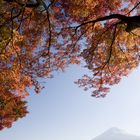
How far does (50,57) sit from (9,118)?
902cm

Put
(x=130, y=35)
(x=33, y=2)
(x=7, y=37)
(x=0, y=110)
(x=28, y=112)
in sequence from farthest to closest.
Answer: (x=28, y=112)
(x=0, y=110)
(x=130, y=35)
(x=33, y=2)
(x=7, y=37)

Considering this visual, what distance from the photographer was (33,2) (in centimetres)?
1412

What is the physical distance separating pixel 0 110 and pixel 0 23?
36.5 ft

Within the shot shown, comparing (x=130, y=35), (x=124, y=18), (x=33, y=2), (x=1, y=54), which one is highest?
(x=130, y=35)

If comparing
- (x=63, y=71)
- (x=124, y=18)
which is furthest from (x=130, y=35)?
(x=124, y=18)

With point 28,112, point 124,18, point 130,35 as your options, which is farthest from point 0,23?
point 28,112

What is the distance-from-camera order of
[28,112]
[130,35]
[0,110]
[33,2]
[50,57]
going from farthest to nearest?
[28,112] → [0,110] → [130,35] → [50,57] → [33,2]

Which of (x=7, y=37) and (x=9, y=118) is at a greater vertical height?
(x=9, y=118)

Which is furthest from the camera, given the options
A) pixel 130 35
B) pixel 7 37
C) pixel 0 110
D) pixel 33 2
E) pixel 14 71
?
pixel 0 110

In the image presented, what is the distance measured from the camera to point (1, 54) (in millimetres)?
13266

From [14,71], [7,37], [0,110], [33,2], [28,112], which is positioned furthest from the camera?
[28,112]

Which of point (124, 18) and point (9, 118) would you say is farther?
point (9, 118)

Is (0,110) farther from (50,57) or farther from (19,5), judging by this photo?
(19,5)

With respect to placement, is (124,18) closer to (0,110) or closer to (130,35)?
(130,35)
